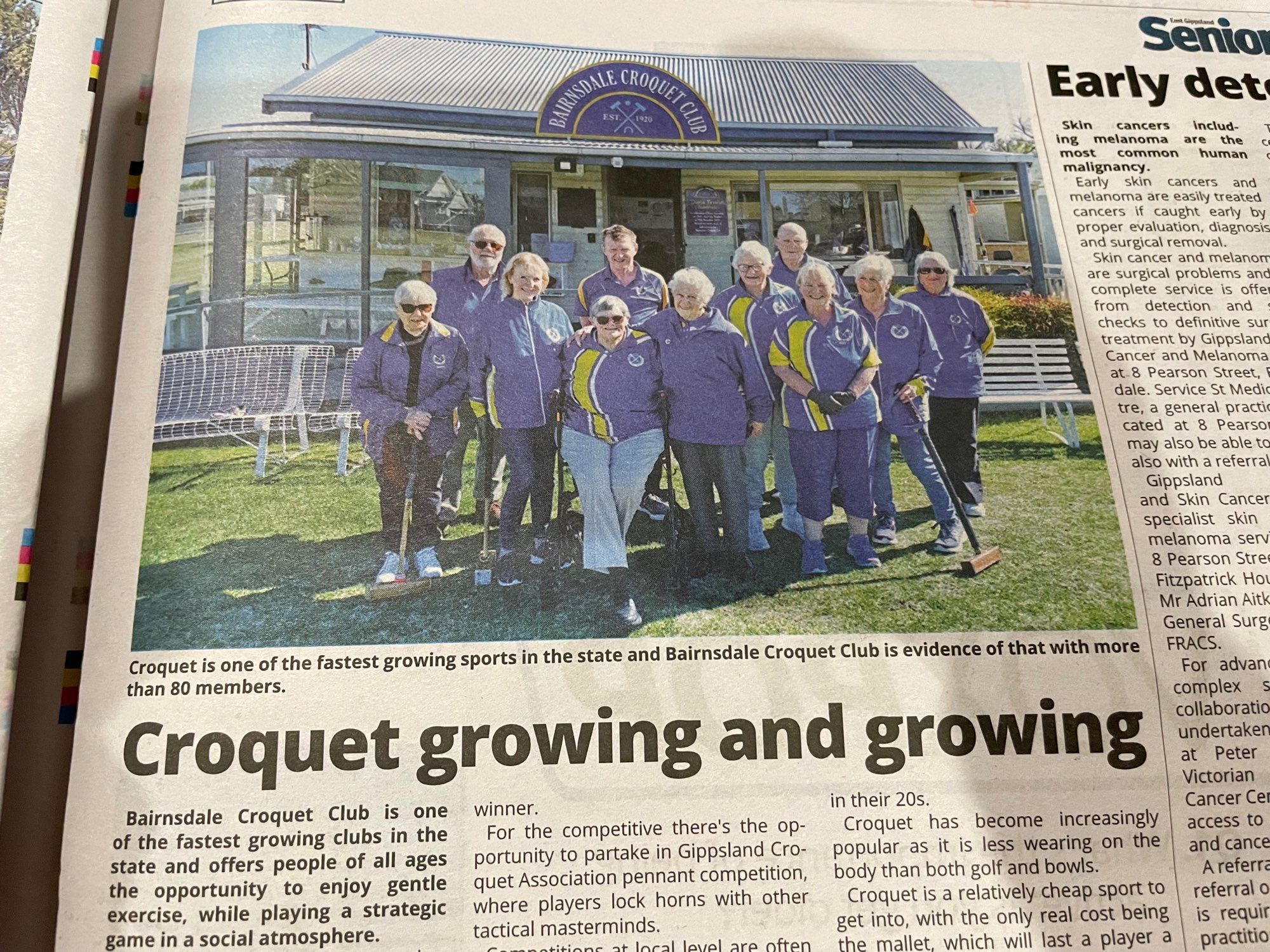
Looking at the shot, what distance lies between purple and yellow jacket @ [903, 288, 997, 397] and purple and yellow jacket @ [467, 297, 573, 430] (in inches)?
16.6

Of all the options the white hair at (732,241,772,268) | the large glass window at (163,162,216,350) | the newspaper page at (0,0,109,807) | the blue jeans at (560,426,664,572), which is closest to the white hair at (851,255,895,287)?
the white hair at (732,241,772,268)

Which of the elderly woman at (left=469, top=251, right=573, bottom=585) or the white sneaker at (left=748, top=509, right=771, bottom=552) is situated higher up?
the elderly woman at (left=469, top=251, right=573, bottom=585)

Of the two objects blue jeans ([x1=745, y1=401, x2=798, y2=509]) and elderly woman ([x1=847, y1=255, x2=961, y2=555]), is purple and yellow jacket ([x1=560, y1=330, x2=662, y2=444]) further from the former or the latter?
elderly woman ([x1=847, y1=255, x2=961, y2=555])

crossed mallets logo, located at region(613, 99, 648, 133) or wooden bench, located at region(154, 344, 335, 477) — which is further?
crossed mallets logo, located at region(613, 99, 648, 133)

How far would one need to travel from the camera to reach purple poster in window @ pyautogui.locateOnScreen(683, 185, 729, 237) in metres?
0.87

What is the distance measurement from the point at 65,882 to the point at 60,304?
22.2 inches

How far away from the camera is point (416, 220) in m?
0.85

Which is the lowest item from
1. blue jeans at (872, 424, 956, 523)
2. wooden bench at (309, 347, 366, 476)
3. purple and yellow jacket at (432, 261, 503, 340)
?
blue jeans at (872, 424, 956, 523)

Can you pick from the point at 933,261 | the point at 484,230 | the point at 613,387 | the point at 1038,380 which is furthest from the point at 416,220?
the point at 1038,380

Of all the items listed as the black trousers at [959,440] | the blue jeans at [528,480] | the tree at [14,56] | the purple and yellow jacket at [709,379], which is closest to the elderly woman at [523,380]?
the blue jeans at [528,480]

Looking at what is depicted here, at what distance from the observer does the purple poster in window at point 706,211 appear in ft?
2.85

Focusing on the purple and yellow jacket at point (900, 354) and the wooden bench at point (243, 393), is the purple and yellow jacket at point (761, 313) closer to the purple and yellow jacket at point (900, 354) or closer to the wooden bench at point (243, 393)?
the purple and yellow jacket at point (900, 354)

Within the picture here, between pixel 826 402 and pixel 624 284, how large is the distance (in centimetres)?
27

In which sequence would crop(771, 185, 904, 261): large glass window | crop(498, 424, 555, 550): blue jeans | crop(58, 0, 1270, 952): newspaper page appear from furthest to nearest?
crop(771, 185, 904, 261): large glass window
crop(498, 424, 555, 550): blue jeans
crop(58, 0, 1270, 952): newspaper page
